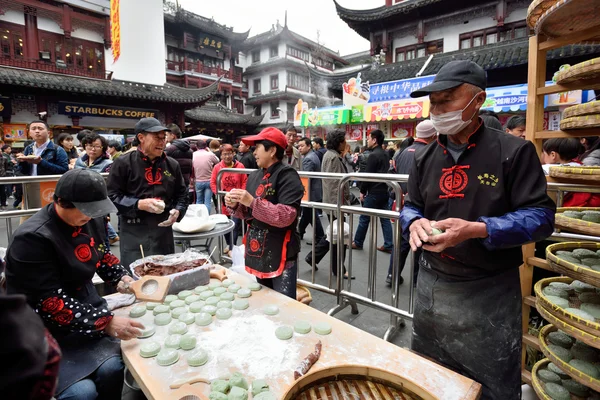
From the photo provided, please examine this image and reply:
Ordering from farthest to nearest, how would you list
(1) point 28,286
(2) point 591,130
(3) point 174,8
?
(3) point 174,8 → (2) point 591,130 → (1) point 28,286

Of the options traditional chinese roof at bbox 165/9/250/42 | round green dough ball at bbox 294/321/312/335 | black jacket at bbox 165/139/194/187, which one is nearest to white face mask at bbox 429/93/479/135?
round green dough ball at bbox 294/321/312/335

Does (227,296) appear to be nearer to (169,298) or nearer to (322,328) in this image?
(169,298)

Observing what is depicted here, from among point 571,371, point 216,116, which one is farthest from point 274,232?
point 216,116

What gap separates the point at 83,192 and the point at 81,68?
770 inches

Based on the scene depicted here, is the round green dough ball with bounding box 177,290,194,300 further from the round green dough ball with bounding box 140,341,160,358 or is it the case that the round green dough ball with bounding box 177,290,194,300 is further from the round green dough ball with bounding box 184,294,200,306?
the round green dough ball with bounding box 140,341,160,358

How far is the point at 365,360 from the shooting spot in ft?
4.66

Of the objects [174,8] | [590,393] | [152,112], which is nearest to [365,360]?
[590,393]

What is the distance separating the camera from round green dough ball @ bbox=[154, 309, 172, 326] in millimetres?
1771

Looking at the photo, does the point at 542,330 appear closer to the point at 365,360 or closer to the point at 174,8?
the point at 365,360

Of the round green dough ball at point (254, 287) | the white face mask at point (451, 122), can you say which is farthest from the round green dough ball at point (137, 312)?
the white face mask at point (451, 122)

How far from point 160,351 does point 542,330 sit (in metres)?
2.17

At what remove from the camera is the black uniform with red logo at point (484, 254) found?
142 centimetres

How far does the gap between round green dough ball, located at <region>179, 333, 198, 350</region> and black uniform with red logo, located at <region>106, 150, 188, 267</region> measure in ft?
5.66

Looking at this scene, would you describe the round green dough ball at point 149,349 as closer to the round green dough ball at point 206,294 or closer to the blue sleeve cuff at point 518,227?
→ the round green dough ball at point 206,294
